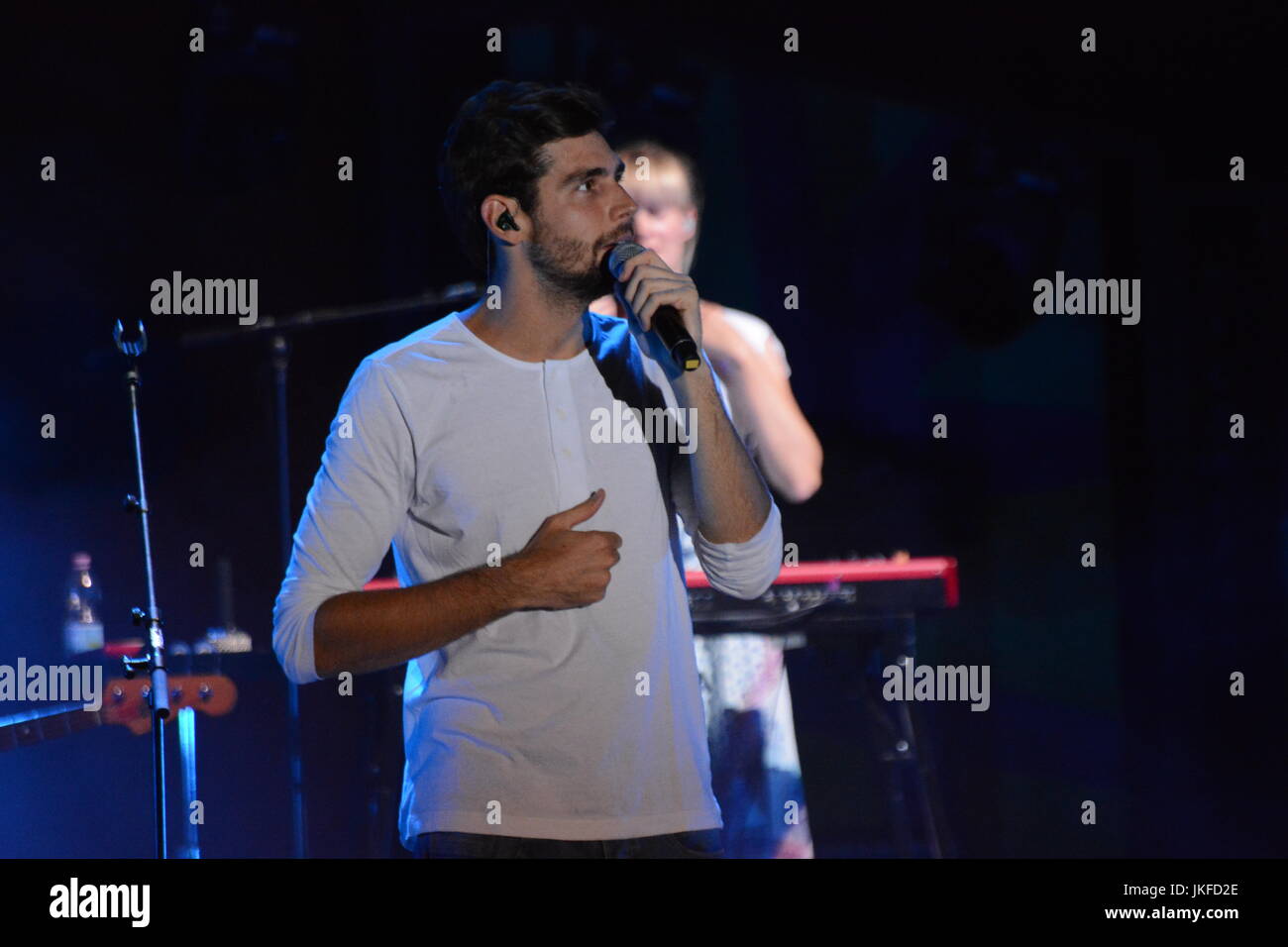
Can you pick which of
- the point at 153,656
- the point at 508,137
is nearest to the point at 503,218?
the point at 508,137

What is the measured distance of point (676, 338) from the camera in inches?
64.1

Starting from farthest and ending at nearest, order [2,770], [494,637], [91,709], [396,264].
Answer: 1. [396,264]
2. [2,770]
3. [91,709]
4. [494,637]

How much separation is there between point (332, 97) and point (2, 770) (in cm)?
201

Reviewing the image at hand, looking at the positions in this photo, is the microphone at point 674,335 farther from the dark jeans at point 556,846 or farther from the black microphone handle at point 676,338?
the dark jeans at point 556,846

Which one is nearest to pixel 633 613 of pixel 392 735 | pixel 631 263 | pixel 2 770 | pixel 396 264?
pixel 631 263

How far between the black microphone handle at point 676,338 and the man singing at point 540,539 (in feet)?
0.06

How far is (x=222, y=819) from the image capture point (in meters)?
3.42

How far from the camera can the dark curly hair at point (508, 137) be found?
185 centimetres

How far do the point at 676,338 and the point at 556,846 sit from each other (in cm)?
66

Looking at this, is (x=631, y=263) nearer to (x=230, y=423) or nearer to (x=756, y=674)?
(x=756, y=674)

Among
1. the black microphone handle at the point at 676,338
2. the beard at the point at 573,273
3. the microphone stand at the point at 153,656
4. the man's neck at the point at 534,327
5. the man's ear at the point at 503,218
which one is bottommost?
the microphone stand at the point at 153,656

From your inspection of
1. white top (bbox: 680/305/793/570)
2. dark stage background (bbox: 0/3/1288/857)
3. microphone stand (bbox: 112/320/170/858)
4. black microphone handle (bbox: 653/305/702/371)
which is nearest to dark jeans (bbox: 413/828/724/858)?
black microphone handle (bbox: 653/305/702/371)

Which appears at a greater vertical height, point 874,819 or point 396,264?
point 396,264

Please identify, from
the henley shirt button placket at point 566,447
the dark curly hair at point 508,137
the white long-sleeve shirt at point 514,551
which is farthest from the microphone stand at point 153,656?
the henley shirt button placket at point 566,447
